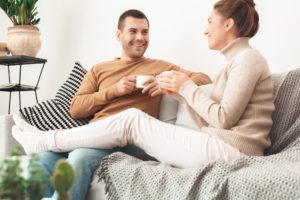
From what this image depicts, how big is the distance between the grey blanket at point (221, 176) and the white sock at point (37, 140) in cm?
28

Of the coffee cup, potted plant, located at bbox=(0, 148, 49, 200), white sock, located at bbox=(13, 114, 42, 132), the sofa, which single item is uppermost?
potted plant, located at bbox=(0, 148, 49, 200)

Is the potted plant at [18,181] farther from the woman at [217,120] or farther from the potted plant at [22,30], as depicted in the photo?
the potted plant at [22,30]

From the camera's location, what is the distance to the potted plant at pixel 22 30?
2.90 metres

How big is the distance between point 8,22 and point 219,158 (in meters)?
2.63

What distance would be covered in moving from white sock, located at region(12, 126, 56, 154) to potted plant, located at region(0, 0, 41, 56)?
1.22 metres

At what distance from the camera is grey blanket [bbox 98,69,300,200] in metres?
1.24

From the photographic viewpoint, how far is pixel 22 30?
2898mm

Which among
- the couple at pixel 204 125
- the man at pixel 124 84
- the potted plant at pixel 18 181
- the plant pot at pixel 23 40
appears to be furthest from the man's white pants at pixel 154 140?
the plant pot at pixel 23 40

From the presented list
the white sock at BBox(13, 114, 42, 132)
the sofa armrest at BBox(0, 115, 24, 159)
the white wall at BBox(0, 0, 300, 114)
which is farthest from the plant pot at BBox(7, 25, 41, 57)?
the white sock at BBox(13, 114, 42, 132)

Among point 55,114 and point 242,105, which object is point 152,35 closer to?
point 55,114

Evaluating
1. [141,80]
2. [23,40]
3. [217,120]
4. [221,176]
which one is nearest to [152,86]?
[141,80]

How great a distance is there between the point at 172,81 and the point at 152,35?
100cm

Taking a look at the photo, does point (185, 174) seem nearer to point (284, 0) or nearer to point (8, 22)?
point (284, 0)

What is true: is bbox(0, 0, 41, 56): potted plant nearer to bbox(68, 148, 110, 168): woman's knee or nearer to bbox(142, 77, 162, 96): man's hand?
bbox(142, 77, 162, 96): man's hand
